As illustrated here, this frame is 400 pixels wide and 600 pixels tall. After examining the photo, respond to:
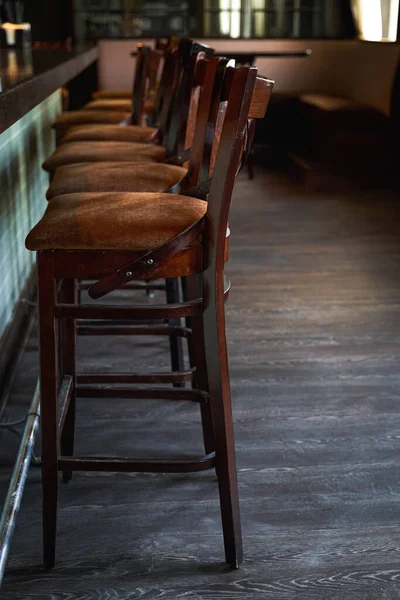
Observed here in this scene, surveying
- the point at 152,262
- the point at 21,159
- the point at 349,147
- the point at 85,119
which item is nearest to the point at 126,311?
the point at 152,262

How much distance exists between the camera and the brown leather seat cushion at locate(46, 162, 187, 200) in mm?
2023

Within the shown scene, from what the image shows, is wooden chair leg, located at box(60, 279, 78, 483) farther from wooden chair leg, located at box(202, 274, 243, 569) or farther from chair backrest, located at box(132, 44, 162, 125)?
chair backrest, located at box(132, 44, 162, 125)

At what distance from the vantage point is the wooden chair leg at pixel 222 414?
5.13 feet

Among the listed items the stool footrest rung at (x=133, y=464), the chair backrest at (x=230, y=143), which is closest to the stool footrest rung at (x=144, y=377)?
the stool footrest rung at (x=133, y=464)

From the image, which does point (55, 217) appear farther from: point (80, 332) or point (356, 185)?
point (356, 185)

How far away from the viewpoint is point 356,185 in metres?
6.05

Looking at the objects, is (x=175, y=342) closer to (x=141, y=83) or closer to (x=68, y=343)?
(x=68, y=343)

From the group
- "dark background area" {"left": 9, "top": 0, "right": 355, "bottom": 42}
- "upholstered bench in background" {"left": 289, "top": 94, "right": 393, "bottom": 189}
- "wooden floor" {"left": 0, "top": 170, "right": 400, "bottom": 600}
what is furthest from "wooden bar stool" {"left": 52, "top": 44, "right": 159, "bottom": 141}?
"dark background area" {"left": 9, "top": 0, "right": 355, "bottom": 42}

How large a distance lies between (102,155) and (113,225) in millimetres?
1017

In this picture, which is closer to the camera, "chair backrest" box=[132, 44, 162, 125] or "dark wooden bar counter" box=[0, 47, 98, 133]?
"dark wooden bar counter" box=[0, 47, 98, 133]

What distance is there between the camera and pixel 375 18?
25.1ft

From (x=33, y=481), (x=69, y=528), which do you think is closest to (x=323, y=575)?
(x=69, y=528)

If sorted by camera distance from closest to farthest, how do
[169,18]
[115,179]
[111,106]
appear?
[115,179] → [111,106] → [169,18]

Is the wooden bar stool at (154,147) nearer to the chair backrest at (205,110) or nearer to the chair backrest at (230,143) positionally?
the chair backrest at (205,110)
